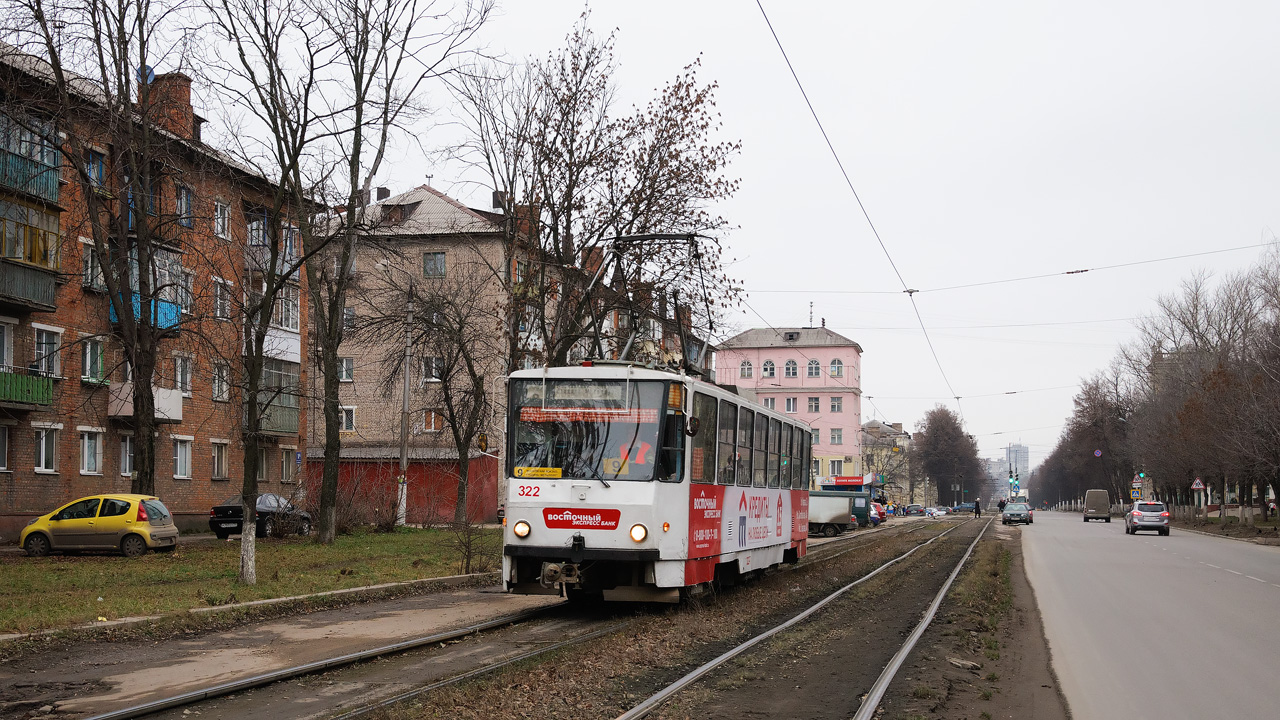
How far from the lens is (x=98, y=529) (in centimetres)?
2478

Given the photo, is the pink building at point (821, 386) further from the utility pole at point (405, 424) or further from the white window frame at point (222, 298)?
the white window frame at point (222, 298)

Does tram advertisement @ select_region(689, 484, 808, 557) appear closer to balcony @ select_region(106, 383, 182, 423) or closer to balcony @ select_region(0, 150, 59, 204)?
balcony @ select_region(0, 150, 59, 204)

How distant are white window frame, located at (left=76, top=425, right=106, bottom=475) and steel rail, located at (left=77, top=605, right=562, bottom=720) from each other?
24.8m

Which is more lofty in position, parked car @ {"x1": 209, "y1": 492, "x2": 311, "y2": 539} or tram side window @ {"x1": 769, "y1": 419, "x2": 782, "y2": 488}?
tram side window @ {"x1": 769, "y1": 419, "x2": 782, "y2": 488}

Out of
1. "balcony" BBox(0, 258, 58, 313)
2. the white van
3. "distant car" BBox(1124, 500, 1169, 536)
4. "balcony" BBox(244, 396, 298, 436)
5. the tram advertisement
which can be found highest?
"balcony" BBox(0, 258, 58, 313)

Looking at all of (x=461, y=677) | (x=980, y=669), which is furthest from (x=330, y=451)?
(x=980, y=669)

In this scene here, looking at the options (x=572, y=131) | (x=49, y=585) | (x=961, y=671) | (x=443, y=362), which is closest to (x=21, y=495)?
(x=443, y=362)

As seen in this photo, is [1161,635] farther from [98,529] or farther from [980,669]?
[98,529]

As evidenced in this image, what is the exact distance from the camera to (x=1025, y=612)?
1534 centimetres

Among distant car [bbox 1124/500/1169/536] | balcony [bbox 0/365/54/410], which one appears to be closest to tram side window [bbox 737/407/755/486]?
balcony [bbox 0/365/54/410]

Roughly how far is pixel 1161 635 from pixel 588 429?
7067 millimetres

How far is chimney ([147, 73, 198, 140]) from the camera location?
73.1 feet

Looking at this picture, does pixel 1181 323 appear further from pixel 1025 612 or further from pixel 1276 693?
pixel 1276 693

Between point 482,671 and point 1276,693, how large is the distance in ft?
21.4
